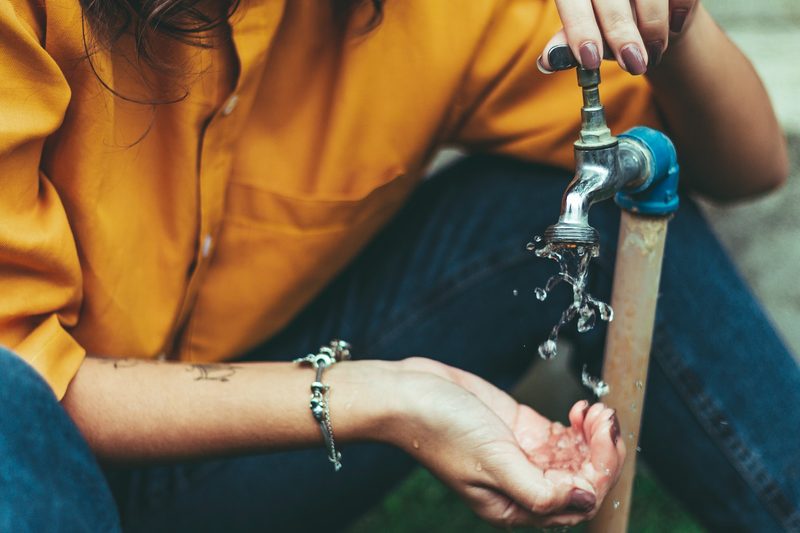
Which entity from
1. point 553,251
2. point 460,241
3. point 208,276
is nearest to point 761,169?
point 460,241

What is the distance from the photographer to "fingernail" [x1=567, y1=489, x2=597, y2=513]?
799 mm

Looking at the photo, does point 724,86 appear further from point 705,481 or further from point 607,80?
point 705,481

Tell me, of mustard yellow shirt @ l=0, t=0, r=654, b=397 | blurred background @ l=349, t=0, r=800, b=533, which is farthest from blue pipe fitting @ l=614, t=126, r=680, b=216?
blurred background @ l=349, t=0, r=800, b=533

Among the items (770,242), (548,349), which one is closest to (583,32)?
(548,349)

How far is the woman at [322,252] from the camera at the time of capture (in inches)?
32.5

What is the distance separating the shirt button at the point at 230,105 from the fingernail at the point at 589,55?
0.37 meters

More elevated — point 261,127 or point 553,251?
point 553,251

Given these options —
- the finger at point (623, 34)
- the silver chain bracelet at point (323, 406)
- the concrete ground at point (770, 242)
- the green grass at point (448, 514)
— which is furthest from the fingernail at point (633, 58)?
the green grass at point (448, 514)

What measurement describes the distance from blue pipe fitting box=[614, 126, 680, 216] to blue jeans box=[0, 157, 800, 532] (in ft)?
0.47

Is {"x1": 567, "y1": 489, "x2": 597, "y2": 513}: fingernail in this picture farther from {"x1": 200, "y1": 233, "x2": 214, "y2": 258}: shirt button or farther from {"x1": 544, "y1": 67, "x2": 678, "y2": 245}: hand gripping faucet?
{"x1": 200, "y1": 233, "x2": 214, "y2": 258}: shirt button

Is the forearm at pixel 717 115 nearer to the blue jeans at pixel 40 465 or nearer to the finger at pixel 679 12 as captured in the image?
the finger at pixel 679 12

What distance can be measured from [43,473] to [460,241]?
56 centimetres

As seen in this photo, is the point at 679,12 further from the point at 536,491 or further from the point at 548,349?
the point at 536,491

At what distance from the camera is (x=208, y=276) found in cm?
109
